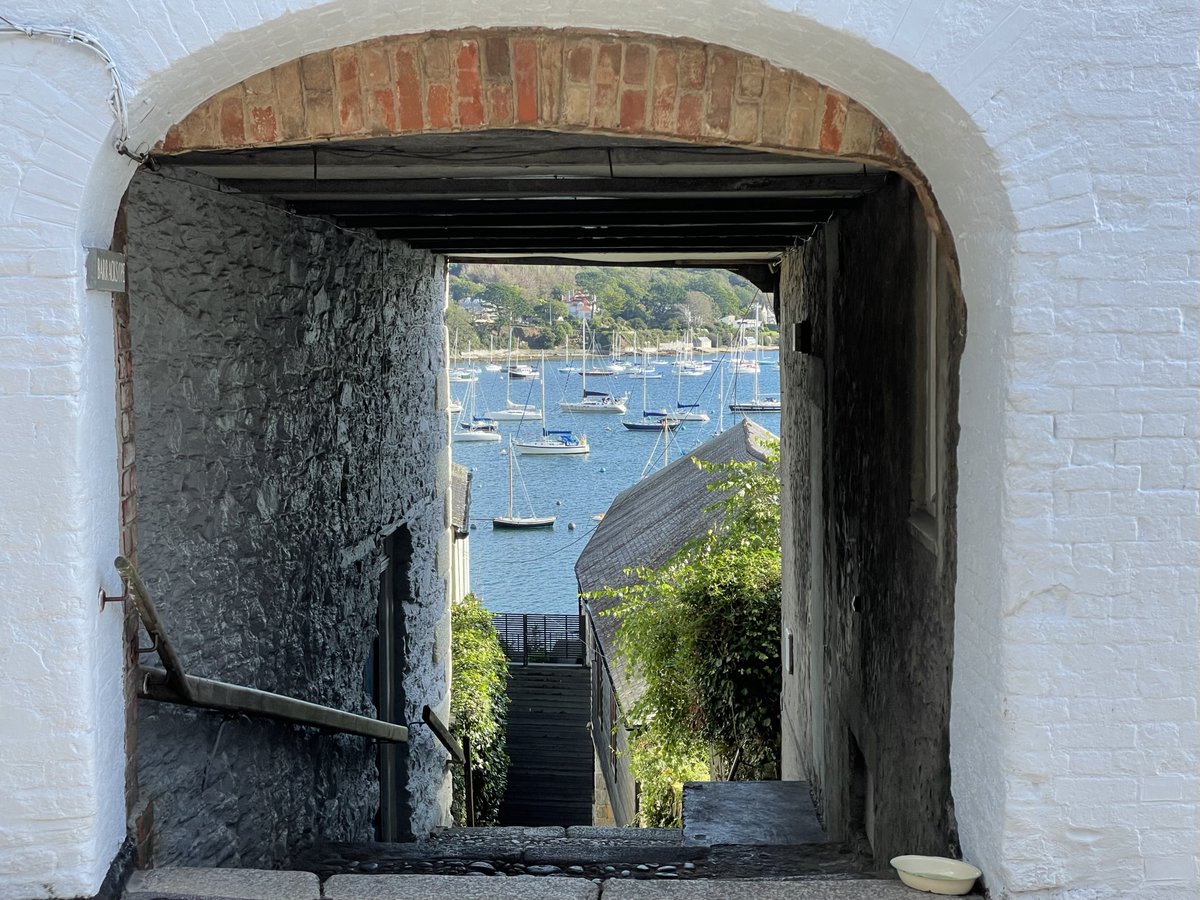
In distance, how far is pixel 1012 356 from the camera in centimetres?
266

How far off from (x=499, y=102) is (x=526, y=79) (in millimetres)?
85

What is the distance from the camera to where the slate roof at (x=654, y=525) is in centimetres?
1522

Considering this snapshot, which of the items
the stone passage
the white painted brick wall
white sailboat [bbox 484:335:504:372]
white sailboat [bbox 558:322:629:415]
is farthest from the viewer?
white sailboat [bbox 484:335:504:372]

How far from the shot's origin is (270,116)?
2.96 metres

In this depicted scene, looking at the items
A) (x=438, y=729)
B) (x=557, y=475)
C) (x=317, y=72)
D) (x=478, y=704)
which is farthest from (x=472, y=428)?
(x=317, y=72)

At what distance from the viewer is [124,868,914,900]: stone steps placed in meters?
3.06

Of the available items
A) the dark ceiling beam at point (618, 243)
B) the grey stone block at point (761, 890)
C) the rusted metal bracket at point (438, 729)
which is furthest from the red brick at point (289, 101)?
the rusted metal bracket at point (438, 729)

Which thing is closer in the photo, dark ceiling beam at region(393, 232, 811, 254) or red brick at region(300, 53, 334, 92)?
red brick at region(300, 53, 334, 92)

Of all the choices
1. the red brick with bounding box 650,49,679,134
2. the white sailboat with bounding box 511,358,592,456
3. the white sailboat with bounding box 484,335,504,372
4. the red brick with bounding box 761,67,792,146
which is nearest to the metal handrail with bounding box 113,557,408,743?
the red brick with bounding box 650,49,679,134

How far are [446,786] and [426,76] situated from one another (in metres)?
7.39

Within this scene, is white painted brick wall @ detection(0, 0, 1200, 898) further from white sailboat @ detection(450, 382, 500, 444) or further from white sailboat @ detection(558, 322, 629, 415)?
white sailboat @ detection(558, 322, 629, 415)

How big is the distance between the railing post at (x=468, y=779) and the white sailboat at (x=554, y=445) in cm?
5237

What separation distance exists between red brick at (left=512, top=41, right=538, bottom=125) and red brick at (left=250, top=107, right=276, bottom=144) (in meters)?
0.62

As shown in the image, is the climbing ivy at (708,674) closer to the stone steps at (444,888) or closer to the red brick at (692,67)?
the stone steps at (444,888)
